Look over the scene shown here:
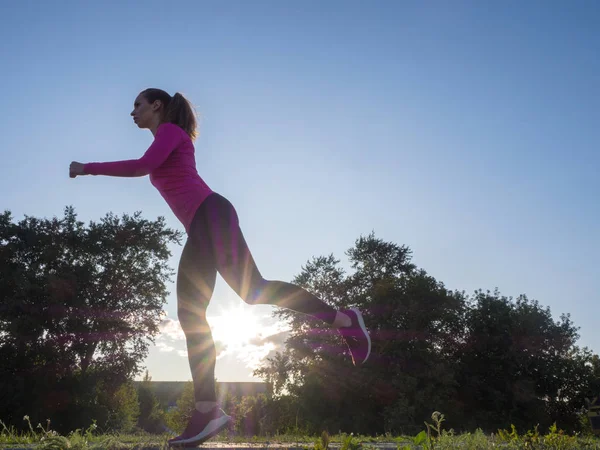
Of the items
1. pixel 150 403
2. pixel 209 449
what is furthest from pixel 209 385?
pixel 150 403

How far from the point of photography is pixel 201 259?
3.24 metres

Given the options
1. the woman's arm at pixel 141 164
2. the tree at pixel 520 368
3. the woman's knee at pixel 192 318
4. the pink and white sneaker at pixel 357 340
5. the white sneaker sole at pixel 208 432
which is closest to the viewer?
the white sneaker sole at pixel 208 432

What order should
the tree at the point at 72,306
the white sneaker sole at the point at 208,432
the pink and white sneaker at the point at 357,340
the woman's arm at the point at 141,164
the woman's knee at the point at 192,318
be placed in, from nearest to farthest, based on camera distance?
the white sneaker sole at the point at 208,432 < the woman's arm at the point at 141,164 < the woman's knee at the point at 192,318 < the pink and white sneaker at the point at 357,340 < the tree at the point at 72,306

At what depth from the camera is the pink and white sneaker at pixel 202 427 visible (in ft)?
9.20

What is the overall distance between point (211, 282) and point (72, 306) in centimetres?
3039

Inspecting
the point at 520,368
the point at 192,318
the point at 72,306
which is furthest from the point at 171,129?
the point at 520,368

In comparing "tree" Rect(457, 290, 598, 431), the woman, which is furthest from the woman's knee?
"tree" Rect(457, 290, 598, 431)

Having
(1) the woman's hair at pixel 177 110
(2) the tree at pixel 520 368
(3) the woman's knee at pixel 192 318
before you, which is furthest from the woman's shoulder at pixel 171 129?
(2) the tree at pixel 520 368

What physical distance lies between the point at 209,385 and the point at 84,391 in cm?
2995

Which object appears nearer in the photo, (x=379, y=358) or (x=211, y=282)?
(x=211, y=282)

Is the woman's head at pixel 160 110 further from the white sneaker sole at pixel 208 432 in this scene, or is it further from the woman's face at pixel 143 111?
the white sneaker sole at pixel 208 432

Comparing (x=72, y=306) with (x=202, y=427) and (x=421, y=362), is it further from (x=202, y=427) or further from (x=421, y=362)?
(x=202, y=427)

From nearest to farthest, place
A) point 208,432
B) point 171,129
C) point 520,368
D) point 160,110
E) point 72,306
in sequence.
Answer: point 208,432
point 171,129
point 160,110
point 72,306
point 520,368

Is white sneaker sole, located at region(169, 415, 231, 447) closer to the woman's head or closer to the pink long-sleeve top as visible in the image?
the pink long-sleeve top
